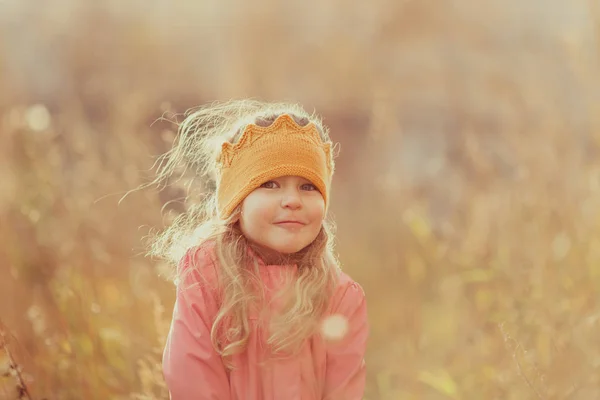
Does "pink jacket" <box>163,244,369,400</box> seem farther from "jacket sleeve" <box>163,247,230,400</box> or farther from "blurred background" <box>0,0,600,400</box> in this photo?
"blurred background" <box>0,0,600,400</box>

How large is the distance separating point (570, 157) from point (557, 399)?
0.68 meters

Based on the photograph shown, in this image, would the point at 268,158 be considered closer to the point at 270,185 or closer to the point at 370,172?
Result: the point at 270,185

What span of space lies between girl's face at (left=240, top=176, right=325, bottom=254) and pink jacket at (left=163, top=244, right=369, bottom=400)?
0.29 feet

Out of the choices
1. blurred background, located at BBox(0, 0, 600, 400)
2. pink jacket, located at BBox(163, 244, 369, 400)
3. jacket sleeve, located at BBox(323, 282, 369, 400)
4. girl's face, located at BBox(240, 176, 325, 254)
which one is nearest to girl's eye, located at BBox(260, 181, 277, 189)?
girl's face, located at BBox(240, 176, 325, 254)

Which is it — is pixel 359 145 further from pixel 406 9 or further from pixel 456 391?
pixel 456 391

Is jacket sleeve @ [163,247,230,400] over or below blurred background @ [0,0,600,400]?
below

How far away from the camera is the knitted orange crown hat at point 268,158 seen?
1611 millimetres

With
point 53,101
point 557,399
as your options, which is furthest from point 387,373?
point 53,101

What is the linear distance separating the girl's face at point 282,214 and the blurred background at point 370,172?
1.83ft

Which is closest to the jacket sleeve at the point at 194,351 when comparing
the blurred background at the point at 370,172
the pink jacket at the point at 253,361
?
the pink jacket at the point at 253,361

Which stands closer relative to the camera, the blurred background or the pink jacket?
the pink jacket

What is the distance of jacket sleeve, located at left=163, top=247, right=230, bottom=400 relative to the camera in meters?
1.55

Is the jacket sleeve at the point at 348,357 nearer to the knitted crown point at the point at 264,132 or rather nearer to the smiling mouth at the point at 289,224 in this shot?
the smiling mouth at the point at 289,224

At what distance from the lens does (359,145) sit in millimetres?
2539
